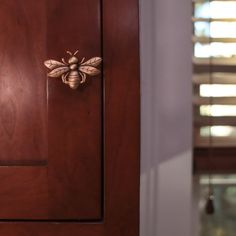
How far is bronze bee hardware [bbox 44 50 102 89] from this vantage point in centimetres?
55

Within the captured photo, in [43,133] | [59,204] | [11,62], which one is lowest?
[59,204]

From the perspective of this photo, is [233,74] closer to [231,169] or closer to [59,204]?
[231,169]

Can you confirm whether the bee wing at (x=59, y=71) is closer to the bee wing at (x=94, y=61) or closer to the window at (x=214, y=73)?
the bee wing at (x=94, y=61)

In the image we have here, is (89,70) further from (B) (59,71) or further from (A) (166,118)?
(A) (166,118)

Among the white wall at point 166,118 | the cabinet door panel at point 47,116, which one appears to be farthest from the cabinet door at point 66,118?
the white wall at point 166,118

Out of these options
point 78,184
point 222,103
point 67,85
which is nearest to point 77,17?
point 67,85

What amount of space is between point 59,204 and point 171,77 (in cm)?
32

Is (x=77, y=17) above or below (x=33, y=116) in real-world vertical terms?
above

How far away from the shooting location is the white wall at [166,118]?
0.74 m

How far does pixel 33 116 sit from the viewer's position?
56 centimetres

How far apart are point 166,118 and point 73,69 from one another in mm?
263

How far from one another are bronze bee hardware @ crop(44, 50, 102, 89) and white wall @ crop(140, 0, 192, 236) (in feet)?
0.65

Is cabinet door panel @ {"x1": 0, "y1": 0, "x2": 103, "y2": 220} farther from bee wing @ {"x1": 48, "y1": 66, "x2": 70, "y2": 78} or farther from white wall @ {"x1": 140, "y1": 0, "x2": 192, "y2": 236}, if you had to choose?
white wall @ {"x1": 140, "y1": 0, "x2": 192, "y2": 236}

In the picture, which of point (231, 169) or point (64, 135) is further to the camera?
point (231, 169)
